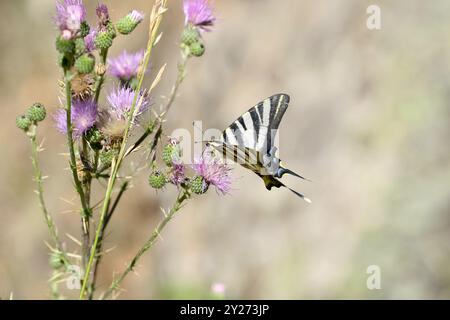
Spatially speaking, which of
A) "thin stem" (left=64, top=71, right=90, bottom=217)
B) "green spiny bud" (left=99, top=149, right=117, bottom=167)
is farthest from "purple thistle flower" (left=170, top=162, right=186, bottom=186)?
"thin stem" (left=64, top=71, right=90, bottom=217)

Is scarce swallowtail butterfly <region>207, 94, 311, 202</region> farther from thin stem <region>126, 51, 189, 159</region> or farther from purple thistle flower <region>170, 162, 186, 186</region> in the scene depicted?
thin stem <region>126, 51, 189, 159</region>

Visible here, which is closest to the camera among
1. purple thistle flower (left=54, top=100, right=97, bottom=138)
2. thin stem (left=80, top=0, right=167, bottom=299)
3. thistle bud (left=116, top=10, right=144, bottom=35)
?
thin stem (left=80, top=0, right=167, bottom=299)

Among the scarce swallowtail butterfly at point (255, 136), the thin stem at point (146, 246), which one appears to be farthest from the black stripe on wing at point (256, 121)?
the thin stem at point (146, 246)

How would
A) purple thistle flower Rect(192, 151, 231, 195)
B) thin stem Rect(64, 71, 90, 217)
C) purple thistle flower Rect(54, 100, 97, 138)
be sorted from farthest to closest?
purple thistle flower Rect(192, 151, 231, 195)
purple thistle flower Rect(54, 100, 97, 138)
thin stem Rect(64, 71, 90, 217)

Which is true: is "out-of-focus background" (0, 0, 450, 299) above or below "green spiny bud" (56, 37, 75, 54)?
above

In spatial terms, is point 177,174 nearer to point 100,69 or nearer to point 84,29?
point 100,69

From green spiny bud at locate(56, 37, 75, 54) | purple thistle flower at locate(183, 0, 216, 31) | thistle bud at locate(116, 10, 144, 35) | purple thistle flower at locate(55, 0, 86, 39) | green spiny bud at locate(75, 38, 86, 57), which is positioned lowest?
green spiny bud at locate(56, 37, 75, 54)

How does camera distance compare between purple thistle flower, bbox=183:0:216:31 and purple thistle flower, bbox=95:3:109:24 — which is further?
purple thistle flower, bbox=183:0:216:31
